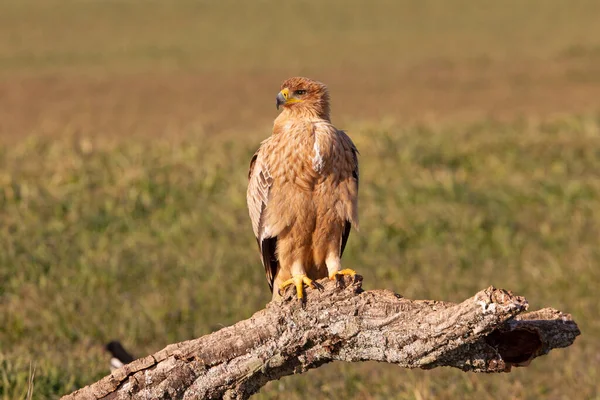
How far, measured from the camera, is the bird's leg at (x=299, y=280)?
170 inches

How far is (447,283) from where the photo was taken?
848cm

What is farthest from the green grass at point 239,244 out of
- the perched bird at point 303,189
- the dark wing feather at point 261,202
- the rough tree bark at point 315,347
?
the rough tree bark at point 315,347

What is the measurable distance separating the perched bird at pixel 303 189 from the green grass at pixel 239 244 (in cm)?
155

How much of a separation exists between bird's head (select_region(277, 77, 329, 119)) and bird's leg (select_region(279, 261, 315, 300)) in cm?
84

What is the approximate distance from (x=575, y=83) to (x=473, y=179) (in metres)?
15.3

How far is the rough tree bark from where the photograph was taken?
156 inches

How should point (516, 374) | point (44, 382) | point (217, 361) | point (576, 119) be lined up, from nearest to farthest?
point (217, 361)
point (44, 382)
point (516, 374)
point (576, 119)

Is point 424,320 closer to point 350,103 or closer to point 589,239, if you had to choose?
point 589,239

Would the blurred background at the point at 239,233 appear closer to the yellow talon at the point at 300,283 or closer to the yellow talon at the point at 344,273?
the yellow talon at the point at 344,273

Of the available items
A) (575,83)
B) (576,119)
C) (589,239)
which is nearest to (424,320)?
(589,239)

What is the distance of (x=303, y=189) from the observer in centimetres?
468

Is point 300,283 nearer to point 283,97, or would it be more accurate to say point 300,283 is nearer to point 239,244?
point 283,97

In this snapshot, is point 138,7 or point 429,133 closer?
point 429,133

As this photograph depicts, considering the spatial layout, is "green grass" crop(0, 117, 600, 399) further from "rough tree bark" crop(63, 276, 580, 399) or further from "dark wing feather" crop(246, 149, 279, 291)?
"rough tree bark" crop(63, 276, 580, 399)
